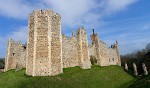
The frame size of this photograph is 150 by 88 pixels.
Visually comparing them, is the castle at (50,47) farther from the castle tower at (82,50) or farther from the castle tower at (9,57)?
the castle tower at (9,57)

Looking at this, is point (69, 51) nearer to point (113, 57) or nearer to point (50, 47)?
point (50, 47)

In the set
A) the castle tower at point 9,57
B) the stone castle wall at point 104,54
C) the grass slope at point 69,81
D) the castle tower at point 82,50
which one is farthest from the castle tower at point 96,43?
the castle tower at point 9,57

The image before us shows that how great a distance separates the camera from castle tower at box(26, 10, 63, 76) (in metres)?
24.6

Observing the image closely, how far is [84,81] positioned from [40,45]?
8021 millimetres

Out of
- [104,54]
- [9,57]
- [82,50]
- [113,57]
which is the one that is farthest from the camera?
[113,57]

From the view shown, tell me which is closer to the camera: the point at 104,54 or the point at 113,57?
the point at 104,54

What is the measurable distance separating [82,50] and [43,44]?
9904mm

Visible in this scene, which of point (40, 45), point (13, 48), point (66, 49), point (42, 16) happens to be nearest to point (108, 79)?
point (66, 49)

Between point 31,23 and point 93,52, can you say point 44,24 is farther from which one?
point 93,52

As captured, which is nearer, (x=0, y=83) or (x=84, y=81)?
(x=0, y=83)

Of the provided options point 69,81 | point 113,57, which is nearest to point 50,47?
point 69,81

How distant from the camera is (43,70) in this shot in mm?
24422

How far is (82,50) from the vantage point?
1308 inches

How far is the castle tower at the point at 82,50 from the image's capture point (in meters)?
32.4
